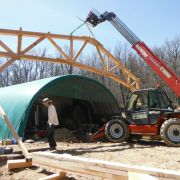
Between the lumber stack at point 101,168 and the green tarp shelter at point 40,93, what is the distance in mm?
6311

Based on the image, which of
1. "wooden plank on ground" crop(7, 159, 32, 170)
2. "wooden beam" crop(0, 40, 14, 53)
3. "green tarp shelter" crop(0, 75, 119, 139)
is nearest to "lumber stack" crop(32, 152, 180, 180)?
"wooden plank on ground" crop(7, 159, 32, 170)

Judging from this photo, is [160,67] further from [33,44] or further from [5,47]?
[5,47]

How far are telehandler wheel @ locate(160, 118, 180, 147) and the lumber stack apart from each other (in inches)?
230

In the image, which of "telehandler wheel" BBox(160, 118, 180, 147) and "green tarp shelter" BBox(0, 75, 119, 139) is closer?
"telehandler wheel" BBox(160, 118, 180, 147)

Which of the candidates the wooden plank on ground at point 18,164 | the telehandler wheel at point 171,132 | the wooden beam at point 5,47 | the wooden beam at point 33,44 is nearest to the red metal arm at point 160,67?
the telehandler wheel at point 171,132

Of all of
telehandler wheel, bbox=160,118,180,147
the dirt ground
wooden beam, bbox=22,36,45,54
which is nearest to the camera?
the dirt ground

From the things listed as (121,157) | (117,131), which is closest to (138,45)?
(117,131)

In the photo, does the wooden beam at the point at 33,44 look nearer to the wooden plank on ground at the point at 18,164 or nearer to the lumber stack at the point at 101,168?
the wooden plank on ground at the point at 18,164

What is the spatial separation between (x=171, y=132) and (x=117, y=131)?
8.43 ft

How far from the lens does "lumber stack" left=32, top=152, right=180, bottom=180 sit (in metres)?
5.73

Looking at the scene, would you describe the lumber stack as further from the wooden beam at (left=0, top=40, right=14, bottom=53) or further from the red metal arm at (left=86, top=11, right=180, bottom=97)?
the red metal arm at (left=86, top=11, right=180, bottom=97)

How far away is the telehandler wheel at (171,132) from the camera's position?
1277 centimetres

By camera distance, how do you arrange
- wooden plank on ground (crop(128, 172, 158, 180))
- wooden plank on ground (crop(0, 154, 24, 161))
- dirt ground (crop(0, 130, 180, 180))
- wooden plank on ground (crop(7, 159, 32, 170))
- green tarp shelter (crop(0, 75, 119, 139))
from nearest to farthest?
wooden plank on ground (crop(128, 172, 158, 180))
dirt ground (crop(0, 130, 180, 180))
wooden plank on ground (crop(7, 159, 32, 170))
wooden plank on ground (crop(0, 154, 24, 161))
green tarp shelter (crop(0, 75, 119, 139))

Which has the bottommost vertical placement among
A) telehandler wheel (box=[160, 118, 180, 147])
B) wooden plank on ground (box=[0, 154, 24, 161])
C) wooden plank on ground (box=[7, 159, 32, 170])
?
wooden plank on ground (box=[7, 159, 32, 170])
